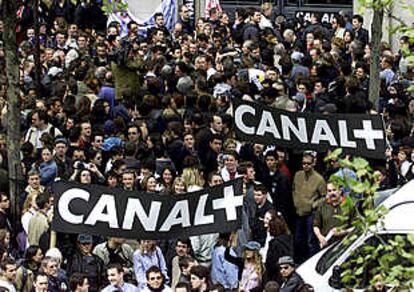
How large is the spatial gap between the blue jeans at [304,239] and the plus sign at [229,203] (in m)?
1.90

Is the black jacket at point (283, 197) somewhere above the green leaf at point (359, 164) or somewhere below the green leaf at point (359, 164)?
below

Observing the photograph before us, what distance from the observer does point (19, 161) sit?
57.8ft

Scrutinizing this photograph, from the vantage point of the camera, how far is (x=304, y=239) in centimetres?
1631

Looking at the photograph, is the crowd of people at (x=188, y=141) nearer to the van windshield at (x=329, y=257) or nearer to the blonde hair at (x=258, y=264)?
the blonde hair at (x=258, y=264)

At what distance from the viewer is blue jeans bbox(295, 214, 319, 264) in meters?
16.0

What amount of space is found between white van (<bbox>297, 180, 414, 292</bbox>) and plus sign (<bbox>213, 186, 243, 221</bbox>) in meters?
0.93

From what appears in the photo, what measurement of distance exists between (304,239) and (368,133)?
1.63 m

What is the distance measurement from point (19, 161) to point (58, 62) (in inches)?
259

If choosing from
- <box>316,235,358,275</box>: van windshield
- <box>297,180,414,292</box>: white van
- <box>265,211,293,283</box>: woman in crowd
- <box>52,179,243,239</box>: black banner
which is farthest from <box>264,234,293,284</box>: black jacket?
<box>316,235,358,275</box>: van windshield

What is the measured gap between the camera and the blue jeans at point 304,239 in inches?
629

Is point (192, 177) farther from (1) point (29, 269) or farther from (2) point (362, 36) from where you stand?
(2) point (362, 36)

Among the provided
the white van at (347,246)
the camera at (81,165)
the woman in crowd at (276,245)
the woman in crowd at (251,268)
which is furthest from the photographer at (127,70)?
the white van at (347,246)

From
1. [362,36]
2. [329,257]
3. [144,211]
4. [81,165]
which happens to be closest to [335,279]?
[329,257]

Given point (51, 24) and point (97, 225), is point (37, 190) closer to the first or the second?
point (97, 225)
